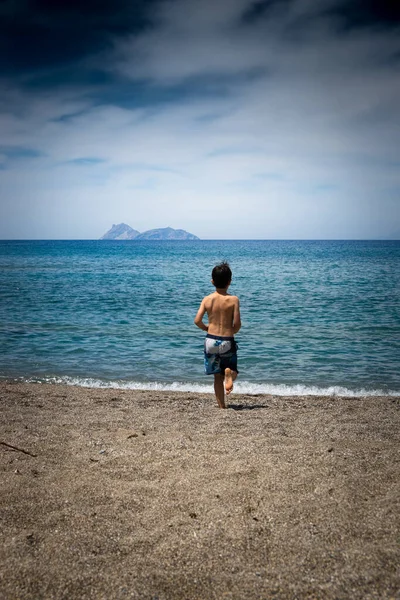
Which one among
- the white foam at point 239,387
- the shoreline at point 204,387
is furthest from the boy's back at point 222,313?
the white foam at point 239,387

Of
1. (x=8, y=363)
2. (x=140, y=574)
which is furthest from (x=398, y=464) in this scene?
(x=8, y=363)

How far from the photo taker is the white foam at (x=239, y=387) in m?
8.04

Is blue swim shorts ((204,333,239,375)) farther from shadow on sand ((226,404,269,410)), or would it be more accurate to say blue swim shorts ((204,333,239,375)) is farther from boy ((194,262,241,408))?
shadow on sand ((226,404,269,410))

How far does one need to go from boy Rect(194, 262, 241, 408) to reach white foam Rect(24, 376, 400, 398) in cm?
240

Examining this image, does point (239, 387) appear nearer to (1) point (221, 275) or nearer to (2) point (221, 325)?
(2) point (221, 325)

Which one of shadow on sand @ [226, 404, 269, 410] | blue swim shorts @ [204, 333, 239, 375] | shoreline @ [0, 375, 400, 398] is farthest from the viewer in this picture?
shoreline @ [0, 375, 400, 398]

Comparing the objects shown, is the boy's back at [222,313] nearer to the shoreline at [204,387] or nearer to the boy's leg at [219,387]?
the boy's leg at [219,387]

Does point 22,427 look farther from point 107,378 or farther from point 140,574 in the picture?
point 107,378

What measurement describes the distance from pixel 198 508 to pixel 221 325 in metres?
2.79

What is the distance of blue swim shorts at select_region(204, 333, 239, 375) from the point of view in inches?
226

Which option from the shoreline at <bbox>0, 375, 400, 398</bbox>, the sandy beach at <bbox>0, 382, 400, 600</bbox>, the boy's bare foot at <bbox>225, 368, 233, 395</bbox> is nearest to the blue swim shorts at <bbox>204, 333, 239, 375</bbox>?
the boy's bare foot at <bbox>225, 368, 233, 395</bbox>

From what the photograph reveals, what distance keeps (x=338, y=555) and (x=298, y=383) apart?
6012 mm

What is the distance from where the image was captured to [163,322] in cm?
1502

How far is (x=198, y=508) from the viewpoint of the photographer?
10.7 ft
